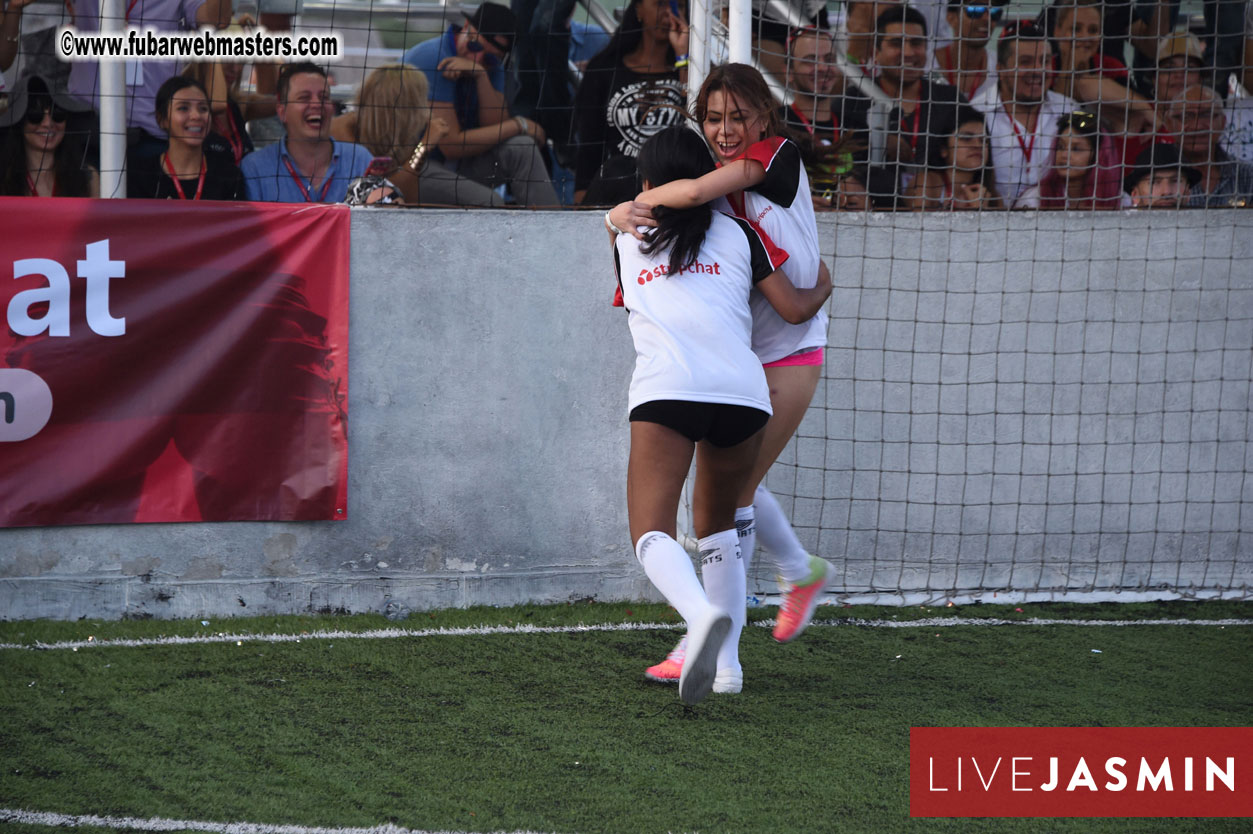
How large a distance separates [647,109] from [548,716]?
9.83 ft

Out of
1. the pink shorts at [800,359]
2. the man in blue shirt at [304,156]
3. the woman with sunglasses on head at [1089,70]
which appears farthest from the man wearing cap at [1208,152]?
the man in blue shirt at [304,156]

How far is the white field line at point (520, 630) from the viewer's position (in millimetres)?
4238

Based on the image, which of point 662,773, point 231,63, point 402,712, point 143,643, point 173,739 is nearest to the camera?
point 662,773

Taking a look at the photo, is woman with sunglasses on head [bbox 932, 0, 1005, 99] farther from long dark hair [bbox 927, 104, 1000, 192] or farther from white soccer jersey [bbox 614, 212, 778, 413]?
white soccer jersey [bbox 614, 212, 778, 413]

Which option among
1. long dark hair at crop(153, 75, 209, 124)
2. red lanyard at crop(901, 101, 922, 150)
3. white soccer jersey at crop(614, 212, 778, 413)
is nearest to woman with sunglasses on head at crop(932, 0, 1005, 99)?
red lanyard at crop(901, 101, 922, 150)

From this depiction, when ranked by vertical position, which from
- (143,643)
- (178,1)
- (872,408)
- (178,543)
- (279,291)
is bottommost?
(143,643)

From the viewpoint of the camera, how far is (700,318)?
3199mm

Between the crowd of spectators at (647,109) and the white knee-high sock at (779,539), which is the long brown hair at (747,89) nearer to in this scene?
the white knee-high sock at (779,539)

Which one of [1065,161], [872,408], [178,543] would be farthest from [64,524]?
[1065,161]

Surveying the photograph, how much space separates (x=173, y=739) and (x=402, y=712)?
2.07ft

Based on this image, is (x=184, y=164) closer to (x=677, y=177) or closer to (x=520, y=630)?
(x=520, y=630)

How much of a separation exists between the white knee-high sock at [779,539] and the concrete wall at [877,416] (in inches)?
47.2

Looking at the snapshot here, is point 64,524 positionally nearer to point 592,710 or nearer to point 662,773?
point 592,710

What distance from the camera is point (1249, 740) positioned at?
3.25 metres
